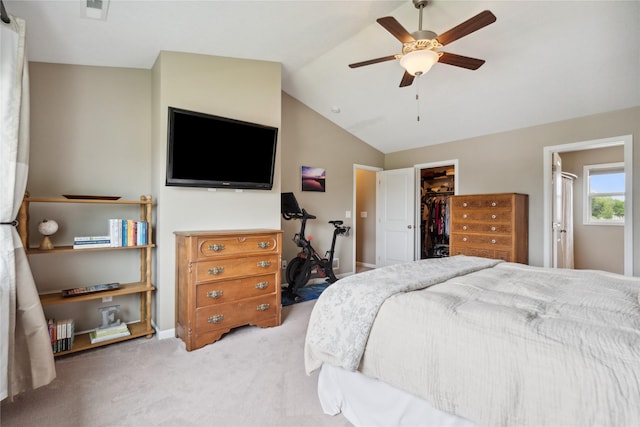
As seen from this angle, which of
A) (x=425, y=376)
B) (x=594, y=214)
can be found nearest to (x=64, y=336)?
(x=425, y=376)

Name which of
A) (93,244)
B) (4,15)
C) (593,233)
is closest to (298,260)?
(93,244)

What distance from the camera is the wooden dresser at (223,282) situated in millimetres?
2449

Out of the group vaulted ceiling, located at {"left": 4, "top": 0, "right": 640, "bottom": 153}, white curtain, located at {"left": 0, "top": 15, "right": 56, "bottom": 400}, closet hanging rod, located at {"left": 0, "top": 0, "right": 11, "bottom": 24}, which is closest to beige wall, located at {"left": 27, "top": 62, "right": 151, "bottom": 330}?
vaulted ceiling, located at {"left": 4, "top": 0, "right": 640, "bottom": 153}

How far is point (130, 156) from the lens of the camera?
289 centimetres

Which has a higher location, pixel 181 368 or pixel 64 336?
pixel 64 336

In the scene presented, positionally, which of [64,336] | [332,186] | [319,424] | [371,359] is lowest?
[319,424]

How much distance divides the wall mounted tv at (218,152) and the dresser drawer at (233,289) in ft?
3.11

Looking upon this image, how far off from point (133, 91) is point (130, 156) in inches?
25.5

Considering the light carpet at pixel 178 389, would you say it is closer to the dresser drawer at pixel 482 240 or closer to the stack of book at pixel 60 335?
the stack of book at pixel 60 335

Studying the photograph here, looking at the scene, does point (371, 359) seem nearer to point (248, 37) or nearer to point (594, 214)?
point (248, 37)

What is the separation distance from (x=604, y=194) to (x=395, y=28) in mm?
5044

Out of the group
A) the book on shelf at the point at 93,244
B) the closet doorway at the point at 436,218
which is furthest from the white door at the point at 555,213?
the book on shelf at the point at 93,244

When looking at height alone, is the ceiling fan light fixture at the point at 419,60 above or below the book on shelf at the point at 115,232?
above

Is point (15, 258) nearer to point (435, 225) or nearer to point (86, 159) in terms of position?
point (86, 159)
